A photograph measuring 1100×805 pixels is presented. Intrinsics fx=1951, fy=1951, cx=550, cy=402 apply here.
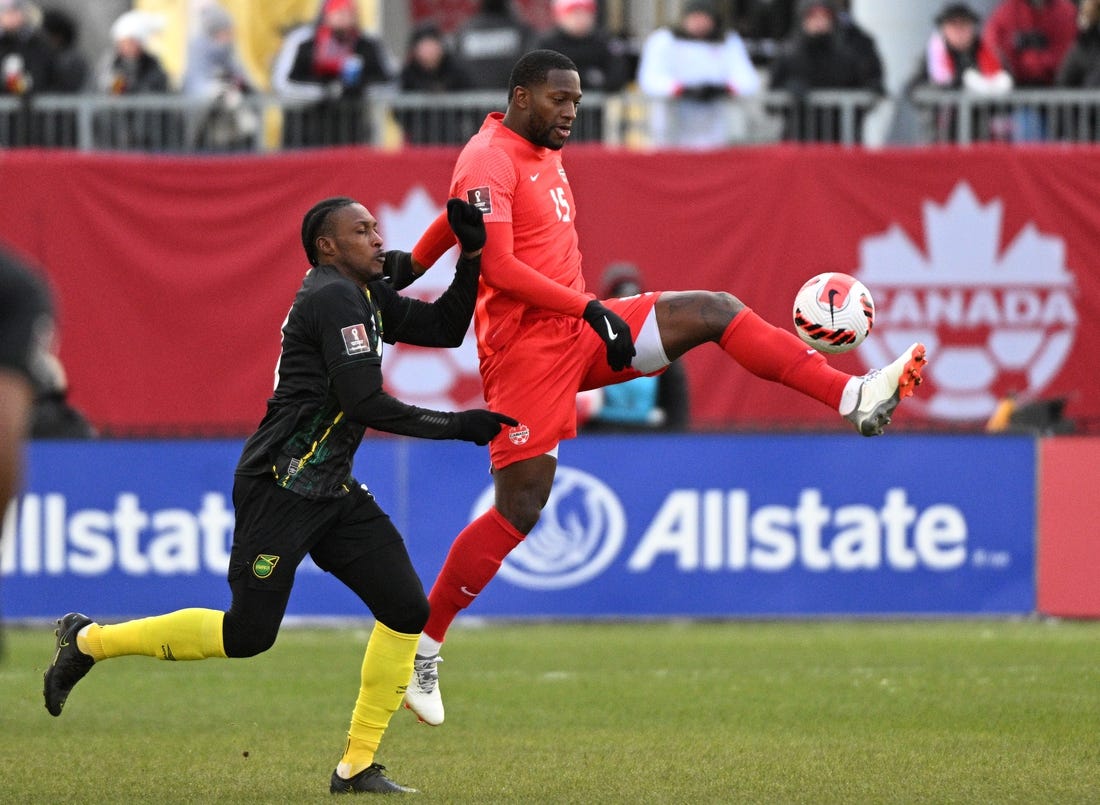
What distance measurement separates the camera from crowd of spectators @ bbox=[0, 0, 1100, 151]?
51.8ft

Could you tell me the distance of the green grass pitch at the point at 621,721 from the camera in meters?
6.84

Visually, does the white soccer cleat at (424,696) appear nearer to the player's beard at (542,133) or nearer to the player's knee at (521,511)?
the player's knee at (521,511)

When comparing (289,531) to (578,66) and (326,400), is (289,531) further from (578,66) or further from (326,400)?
(578,66)

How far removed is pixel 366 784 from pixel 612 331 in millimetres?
1823

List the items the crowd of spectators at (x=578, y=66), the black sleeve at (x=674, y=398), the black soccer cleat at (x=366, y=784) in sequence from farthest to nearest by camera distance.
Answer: the crowd of spectators at (x=578, y=66) → the black sleeve at (x=674, y=398) → the black soccer cleat at (x=366, y=784)

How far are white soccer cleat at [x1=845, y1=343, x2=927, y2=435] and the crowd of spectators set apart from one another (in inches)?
358

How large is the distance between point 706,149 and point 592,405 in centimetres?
349

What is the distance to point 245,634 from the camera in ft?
22.0

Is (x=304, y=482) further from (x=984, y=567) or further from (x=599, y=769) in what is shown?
(x=984, y=567)

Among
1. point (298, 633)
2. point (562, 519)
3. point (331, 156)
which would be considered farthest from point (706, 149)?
point (298, 633)

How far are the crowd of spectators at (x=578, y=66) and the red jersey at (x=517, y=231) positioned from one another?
26.7ft

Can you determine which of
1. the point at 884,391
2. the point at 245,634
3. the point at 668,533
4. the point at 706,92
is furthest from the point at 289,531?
the point at 706,92

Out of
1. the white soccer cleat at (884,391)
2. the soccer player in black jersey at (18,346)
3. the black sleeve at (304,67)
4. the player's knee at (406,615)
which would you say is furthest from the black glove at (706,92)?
the soccer player in black jersey at (18,346)

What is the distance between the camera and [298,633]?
41.7ft
